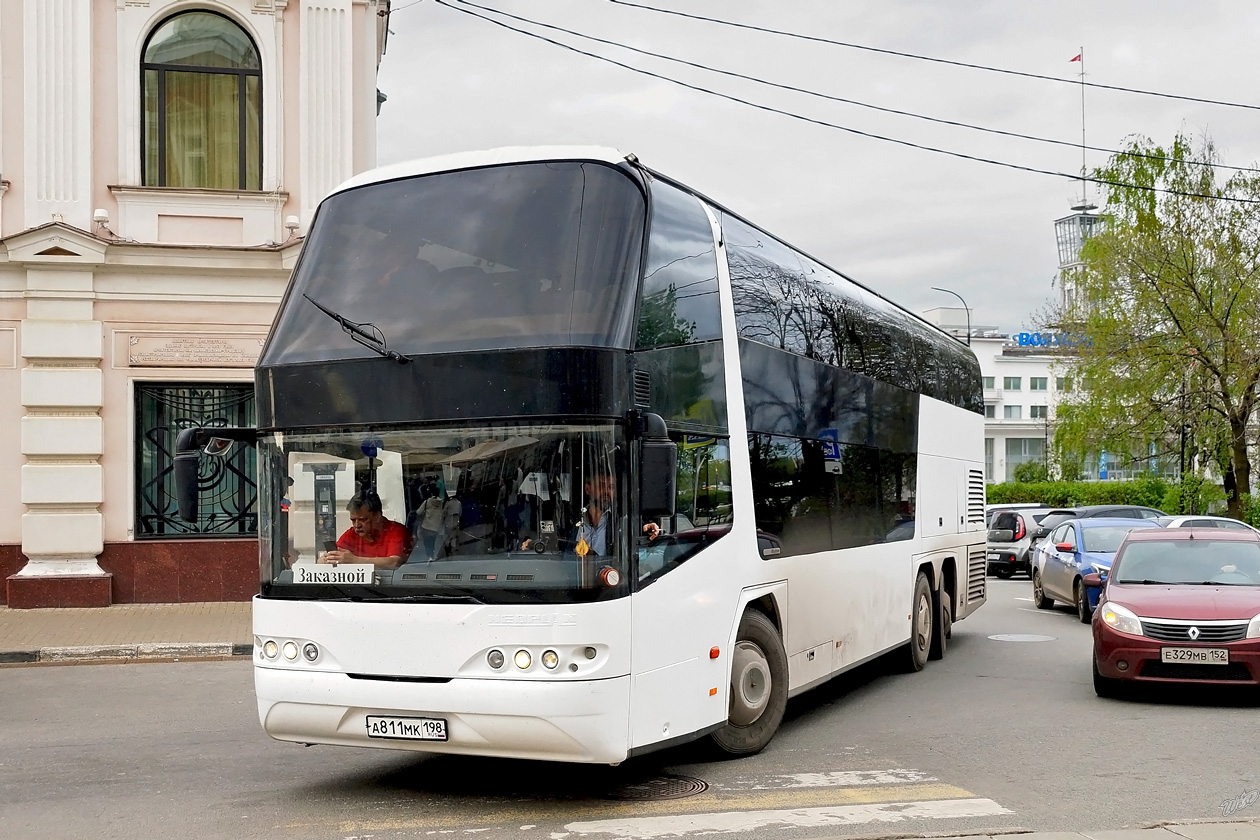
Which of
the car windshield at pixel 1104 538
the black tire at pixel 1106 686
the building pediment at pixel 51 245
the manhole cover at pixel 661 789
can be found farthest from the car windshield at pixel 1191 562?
the building pediment at pixel 51 245

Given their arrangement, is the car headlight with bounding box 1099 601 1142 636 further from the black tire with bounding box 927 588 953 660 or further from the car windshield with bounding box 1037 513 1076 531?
the car windshield with bounding box 1037 513 1076 531

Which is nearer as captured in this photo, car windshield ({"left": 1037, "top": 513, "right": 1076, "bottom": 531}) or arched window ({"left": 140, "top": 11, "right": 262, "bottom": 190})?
arched window ({"left": 140, "top": 11, "right": 262, "bottom": 190})

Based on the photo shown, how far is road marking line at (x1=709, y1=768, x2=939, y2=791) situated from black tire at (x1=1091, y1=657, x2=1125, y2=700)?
369cm

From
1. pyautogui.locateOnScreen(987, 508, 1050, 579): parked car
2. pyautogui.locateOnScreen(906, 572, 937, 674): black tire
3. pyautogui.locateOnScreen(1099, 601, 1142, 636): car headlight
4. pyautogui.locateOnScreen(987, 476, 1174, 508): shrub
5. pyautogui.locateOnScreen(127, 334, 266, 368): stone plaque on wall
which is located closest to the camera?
pyautogui.locateOnScreen(1099, 601, 1142, 636): car headlight

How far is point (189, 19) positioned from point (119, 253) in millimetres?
3703

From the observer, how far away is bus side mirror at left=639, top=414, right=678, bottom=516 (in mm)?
7137

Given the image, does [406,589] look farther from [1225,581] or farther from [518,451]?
[1225,581]

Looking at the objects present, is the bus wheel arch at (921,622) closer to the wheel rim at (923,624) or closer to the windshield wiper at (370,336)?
the wheel rim at (923,624)

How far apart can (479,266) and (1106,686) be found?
7138 millimetres

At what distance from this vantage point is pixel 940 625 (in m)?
14.8

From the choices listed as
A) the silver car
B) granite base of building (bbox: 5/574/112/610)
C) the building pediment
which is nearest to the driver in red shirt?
granite base of building (bbox: 5/574/112/610)

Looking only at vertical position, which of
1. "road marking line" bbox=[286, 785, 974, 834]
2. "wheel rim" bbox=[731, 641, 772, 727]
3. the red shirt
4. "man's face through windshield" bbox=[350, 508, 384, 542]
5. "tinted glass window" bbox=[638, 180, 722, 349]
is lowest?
"road marking line" bbox=[286, 785, 974, 834]

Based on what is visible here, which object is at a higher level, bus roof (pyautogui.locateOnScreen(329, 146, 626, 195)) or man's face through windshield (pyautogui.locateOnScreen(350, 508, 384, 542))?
bus roof (pyautogui.locateOnScreen(329, 146, 626, 195))

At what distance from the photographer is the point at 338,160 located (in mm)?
19125
